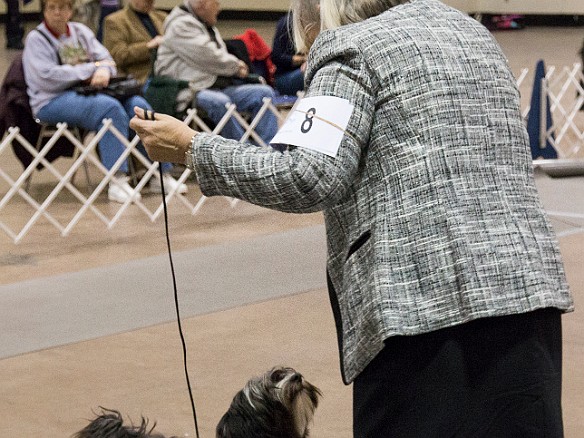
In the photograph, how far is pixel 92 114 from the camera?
6.28m

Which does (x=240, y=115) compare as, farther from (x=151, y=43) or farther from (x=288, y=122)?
(x=288, y=122)

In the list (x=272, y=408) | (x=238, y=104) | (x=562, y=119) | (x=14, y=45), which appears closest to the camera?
(x=272, y=408)

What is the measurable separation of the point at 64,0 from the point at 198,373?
3309mm

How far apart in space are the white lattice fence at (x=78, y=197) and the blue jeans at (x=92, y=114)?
81 millimetres

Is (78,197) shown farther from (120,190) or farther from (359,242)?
(359,242)

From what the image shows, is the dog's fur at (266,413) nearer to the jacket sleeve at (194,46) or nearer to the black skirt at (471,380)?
the black skirt at (471,380)

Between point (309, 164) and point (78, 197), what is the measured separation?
4.80m

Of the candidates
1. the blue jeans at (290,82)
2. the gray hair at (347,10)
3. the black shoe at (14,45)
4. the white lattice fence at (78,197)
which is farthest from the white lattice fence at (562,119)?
the black shoe at (14,45)

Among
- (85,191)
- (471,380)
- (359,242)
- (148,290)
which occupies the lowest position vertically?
(85,191)

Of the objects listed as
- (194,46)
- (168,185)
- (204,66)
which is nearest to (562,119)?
(204,66)

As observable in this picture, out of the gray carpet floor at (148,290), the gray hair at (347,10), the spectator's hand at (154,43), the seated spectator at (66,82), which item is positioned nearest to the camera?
the gray hair at (347,10)

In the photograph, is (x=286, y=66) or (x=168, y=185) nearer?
(x=168, y=185)

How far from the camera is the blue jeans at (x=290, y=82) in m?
7.70

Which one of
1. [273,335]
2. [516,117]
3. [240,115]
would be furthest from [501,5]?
[516,117]
